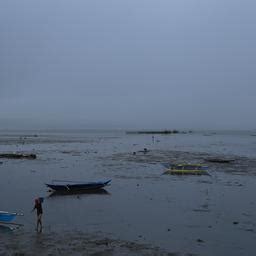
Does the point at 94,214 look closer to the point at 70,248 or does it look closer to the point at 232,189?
the point at 70,248

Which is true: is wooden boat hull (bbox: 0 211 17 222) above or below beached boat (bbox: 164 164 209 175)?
above

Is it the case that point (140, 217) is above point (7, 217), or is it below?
below

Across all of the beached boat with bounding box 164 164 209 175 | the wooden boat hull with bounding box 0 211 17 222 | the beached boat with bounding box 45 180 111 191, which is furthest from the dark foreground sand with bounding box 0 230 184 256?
the beached boat with bounding box 164 164 209 175

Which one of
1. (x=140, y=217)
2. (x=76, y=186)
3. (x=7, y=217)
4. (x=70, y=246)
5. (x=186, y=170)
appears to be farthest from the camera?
(x=186, y=170)

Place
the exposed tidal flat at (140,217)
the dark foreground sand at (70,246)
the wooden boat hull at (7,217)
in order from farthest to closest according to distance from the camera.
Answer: the wooden boat hull at (7,217), the exposed tidal flat at (140,217), the dark foreground sand at (70,246)

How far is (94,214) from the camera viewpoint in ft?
79.1

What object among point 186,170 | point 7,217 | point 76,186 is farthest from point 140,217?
point 186,170

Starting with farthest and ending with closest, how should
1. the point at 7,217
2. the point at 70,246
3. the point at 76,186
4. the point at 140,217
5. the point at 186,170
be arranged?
1. the point at 186,170
2. the point at 76,186
3. the point at 140,217
4. the point at 7,217
5. the point at 70,246

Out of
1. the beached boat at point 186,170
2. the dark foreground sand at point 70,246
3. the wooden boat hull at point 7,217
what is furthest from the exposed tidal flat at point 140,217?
the beached boat at point 186,170

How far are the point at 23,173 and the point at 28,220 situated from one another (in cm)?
2220

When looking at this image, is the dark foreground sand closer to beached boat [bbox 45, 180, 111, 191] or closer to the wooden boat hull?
the wooden boat hull

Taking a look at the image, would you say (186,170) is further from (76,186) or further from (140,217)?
(140,217)

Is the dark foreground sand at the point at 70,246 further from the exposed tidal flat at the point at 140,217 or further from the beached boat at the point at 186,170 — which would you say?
the beached boat at the point at 186,170

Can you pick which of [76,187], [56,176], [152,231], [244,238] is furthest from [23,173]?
[244,238]
